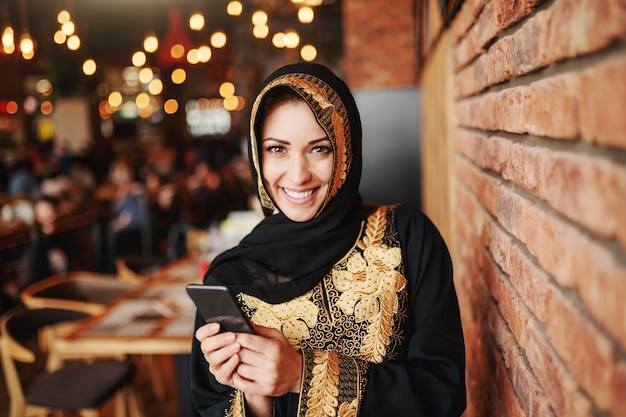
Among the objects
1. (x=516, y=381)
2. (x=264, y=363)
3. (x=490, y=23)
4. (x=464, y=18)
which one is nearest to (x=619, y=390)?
(x=516, y=381)

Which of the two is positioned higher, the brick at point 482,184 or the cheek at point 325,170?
the cheek at point 325,170

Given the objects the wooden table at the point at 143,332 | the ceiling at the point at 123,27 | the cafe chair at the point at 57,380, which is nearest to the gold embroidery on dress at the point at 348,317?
the wooden table at the point at 143,332

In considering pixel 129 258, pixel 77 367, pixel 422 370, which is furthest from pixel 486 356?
pixel 129 258

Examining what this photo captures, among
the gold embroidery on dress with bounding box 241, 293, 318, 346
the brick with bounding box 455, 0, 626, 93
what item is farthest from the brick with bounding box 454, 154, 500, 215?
the gold embroidery on dress with bounding box 241, 293, 318, 346

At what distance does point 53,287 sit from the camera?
411cm

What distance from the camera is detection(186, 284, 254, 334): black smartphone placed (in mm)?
1178

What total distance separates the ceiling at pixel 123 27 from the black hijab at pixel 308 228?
33.2ft

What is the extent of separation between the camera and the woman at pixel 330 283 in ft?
4.29

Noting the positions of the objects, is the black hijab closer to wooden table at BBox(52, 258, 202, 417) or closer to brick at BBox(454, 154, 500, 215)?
brick at BBox(454, 154, 500, 215)

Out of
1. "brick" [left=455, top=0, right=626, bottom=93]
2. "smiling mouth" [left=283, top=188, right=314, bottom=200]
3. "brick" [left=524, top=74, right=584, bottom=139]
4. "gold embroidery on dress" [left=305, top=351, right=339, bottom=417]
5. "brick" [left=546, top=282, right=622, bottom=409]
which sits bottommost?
"gold embroidery on dress" [left=305, top=351, right=339, bottom=417]

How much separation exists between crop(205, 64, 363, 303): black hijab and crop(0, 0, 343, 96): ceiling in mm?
10113

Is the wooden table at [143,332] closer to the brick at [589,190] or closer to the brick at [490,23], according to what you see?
the brick at [490,23]

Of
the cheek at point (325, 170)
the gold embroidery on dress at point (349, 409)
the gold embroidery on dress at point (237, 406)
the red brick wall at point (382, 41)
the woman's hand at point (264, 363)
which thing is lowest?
the gold embroidery on dress at point (237, 406)

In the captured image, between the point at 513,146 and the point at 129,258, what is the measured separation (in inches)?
181
